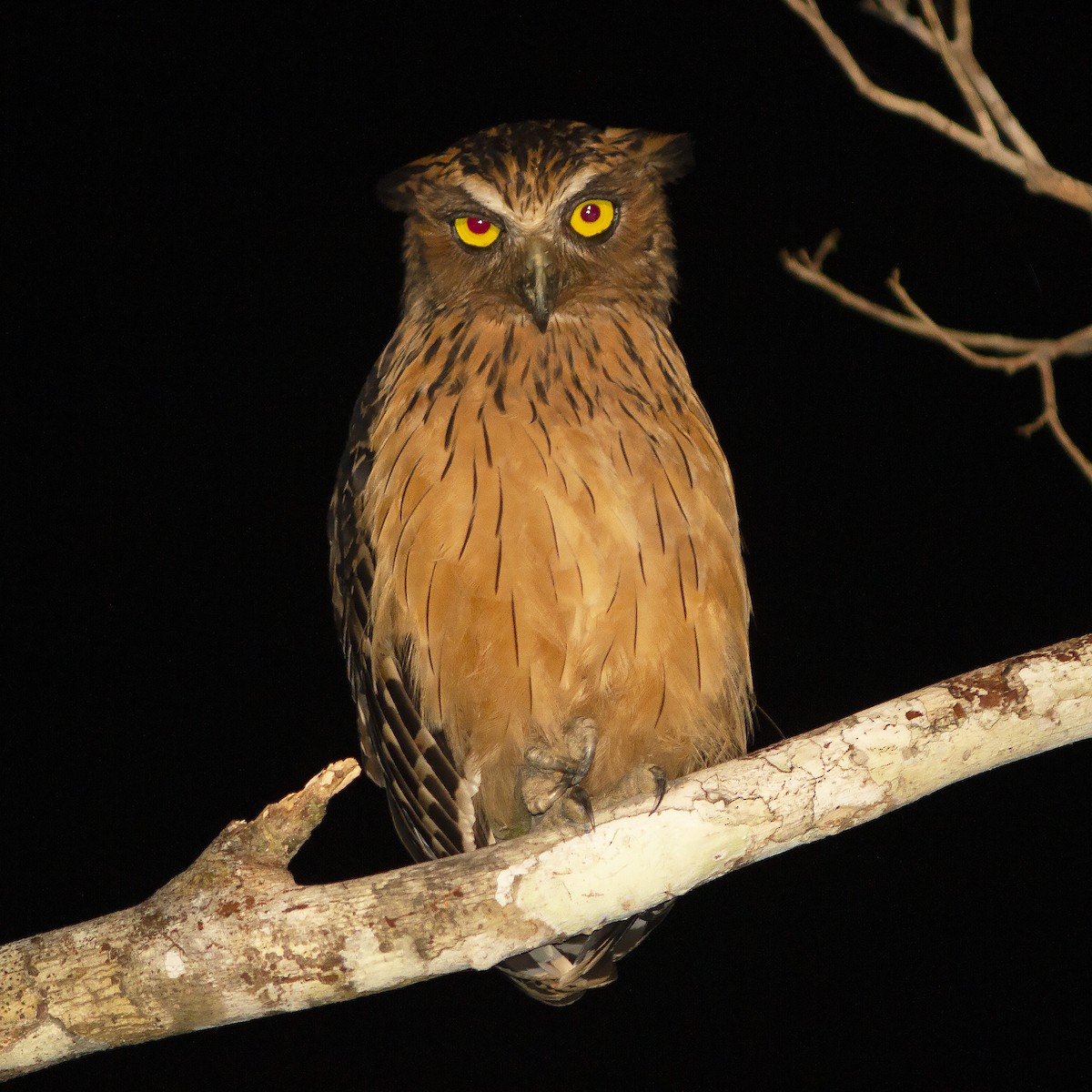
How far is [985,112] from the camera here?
1782mm

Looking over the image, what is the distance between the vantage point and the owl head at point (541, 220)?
5.43ft

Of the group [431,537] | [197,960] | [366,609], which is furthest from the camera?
[366,609]

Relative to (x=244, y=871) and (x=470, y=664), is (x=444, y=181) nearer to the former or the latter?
(x=470, y=664)

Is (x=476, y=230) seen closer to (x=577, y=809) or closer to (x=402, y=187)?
(x=402, y=187)

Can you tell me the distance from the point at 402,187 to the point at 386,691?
843mm

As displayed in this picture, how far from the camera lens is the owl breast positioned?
1.65 meters

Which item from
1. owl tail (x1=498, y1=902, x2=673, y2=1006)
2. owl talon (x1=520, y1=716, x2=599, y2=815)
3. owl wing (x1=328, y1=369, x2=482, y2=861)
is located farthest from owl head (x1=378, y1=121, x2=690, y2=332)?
owl tail (x1=498, y1=902, x2=673, y2=1006)

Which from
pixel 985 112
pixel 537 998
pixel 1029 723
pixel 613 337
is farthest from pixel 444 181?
pixel 537 998

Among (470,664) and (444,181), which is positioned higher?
(444,181)

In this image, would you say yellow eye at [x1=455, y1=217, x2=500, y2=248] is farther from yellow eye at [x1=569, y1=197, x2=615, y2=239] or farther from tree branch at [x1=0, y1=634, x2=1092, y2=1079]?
tree branch at [x1=0, y1=634, x2=1092, y2=1079]

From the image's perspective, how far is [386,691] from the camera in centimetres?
183

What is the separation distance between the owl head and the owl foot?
0.64 meters

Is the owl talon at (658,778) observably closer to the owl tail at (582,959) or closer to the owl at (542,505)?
the owl at (542,505)

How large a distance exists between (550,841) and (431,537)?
497 mm
